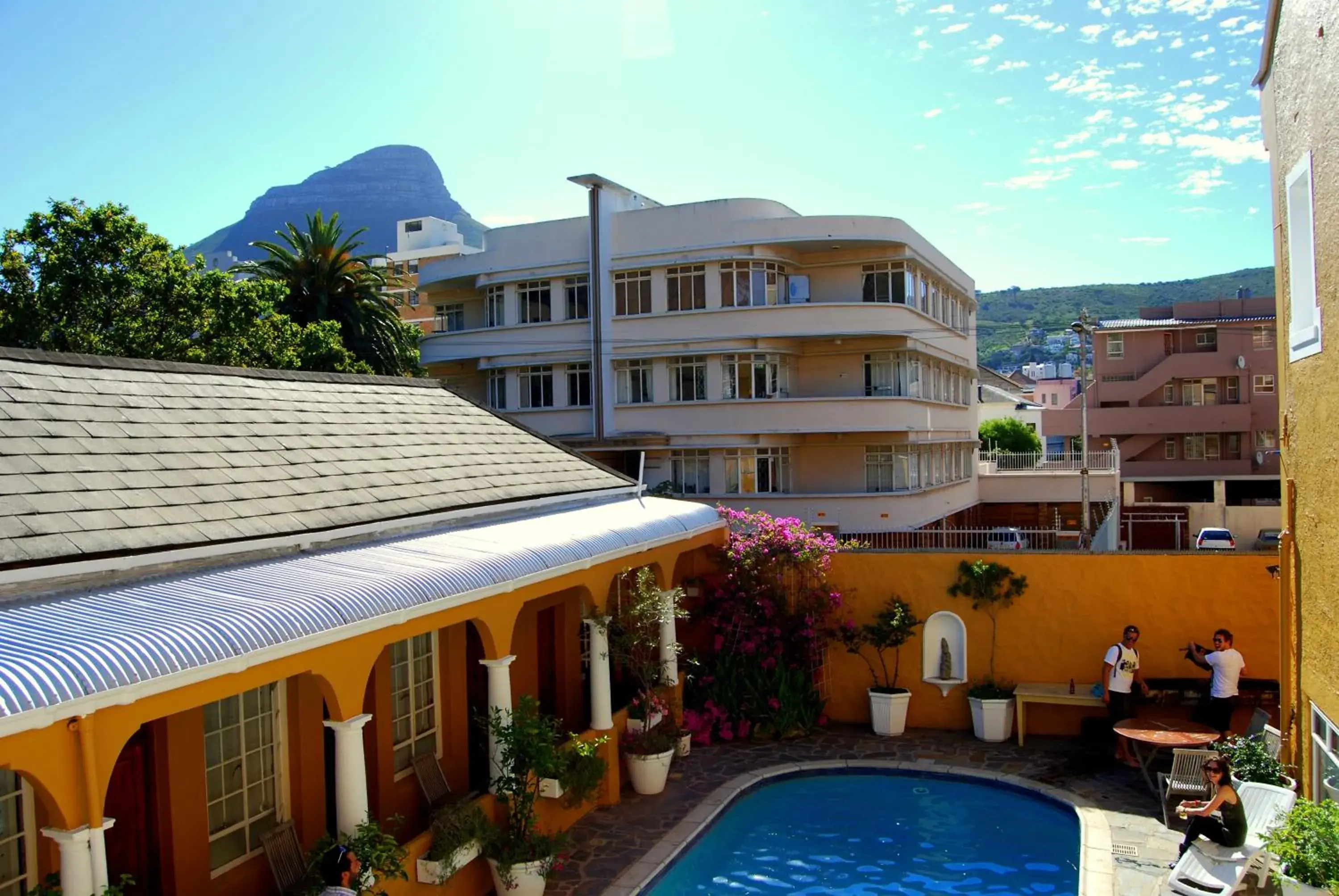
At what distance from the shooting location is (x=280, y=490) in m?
9.48

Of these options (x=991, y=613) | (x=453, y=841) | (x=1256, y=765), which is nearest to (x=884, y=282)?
(x=991, y=613)

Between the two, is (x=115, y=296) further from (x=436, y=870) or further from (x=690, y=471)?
(x=436, y=870)

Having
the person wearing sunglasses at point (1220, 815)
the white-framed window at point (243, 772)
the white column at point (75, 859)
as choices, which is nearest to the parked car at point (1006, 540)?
the person wearing sunglasses at point (1220, 815)

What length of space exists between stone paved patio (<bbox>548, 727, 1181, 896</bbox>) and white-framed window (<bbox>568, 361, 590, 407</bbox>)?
21982mm

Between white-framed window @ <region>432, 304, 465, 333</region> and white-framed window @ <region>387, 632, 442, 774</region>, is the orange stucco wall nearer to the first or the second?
white-framed window @ <region>387, 632, 442, 774</region>

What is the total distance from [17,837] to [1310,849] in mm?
9174

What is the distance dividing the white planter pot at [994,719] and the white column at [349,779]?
31.3 feet

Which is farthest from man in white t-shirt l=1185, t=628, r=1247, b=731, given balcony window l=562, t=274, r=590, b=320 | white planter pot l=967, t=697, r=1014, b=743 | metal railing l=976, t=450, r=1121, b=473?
metal railing l=976, t=450, r=1121, b=473

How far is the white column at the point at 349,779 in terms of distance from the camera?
823cm

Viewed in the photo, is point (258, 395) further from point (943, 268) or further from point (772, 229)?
point (943, 268)

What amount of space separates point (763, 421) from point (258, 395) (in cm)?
2310

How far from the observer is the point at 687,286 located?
3441 cm

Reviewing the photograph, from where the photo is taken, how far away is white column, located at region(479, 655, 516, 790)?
10.3m

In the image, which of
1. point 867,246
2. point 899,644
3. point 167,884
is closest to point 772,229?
point 867,246
